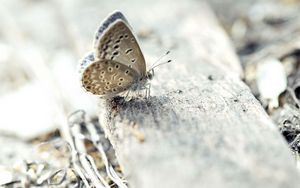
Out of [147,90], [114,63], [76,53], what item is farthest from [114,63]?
[76,53]

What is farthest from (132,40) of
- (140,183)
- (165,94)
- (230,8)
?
(230,8)

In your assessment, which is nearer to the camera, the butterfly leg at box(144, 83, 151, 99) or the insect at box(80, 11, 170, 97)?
the insect at box(80, 11, 170, 97)

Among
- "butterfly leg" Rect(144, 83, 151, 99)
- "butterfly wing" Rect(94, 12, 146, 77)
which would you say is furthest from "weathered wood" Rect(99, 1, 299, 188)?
"butterfly wing" Rect(94, 12, 146, 77)

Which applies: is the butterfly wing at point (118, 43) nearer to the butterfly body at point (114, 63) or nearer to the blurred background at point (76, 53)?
the butterfly body at point (114, 63)

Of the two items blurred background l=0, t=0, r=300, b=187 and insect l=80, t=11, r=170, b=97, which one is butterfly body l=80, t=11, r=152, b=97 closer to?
insect l=80, t=11, r=170, b=97

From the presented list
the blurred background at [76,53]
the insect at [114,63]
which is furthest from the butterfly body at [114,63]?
the blurred background at [76,53]
